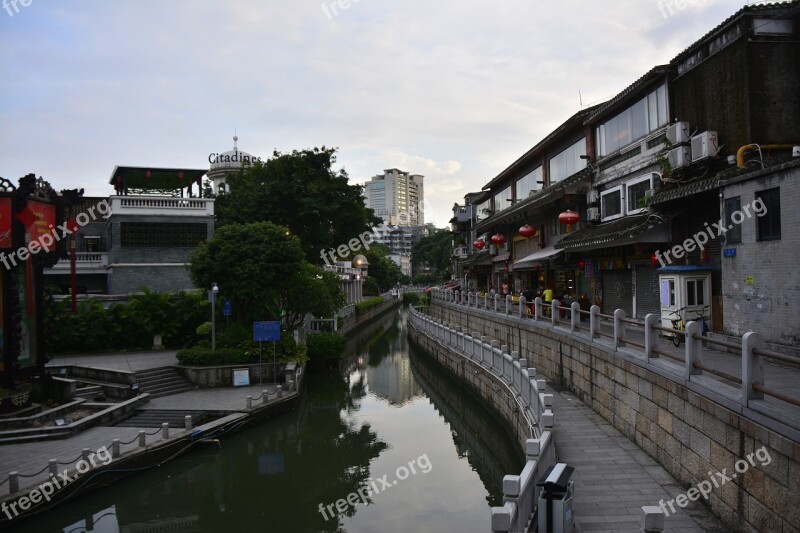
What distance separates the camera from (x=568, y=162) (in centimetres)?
2489

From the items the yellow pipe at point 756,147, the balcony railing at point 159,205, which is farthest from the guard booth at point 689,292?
the balcony railing at point 159,205

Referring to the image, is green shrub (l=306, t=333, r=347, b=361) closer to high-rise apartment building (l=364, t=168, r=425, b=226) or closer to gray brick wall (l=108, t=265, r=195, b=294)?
gray brick wall (l=108, t=265, r=195, b=294)

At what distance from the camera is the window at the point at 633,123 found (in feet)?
55.1

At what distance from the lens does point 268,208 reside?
3438cm

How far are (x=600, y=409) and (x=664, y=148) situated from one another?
8.11 metres

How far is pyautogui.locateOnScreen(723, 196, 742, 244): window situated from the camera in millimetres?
11844

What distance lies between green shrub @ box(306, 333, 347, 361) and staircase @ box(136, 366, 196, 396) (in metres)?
7.43

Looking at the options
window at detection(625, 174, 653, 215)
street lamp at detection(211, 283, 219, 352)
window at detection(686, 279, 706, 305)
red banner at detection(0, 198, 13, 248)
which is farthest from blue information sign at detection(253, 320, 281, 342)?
window at detection(686, 279, 706, 305)

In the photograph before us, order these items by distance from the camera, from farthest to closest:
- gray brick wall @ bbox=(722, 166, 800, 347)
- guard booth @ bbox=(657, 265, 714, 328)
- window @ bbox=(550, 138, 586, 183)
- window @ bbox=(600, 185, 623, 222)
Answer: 1. window @ bbox=(550, 138, 586, 183)
2. window @ bbox=(600, 185, 623, 222)
3. guard booth @ bbox=(657, 265, 714, 328)
4. gray brick wall @ bbox=(722, 166, 800, 347)

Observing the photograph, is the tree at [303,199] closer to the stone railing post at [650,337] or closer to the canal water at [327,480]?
the canal water at [327,480]

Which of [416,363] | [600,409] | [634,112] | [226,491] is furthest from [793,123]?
[416,363]

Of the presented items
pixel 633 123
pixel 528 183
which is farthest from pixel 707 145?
pixel 528 183

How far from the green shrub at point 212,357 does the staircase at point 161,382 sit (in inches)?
24.8

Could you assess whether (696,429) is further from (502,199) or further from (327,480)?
(502,199)
